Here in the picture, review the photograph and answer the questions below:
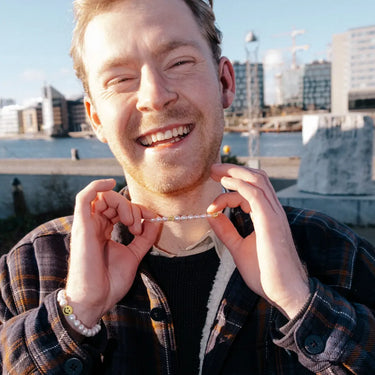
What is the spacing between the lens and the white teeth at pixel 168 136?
175 cm

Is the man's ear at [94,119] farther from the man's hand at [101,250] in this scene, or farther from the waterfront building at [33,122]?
the waterfront building at [33,122]

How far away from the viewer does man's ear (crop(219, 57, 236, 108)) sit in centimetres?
209

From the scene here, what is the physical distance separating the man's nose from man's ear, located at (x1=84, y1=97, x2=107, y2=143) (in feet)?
1.33

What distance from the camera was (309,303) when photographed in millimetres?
1438

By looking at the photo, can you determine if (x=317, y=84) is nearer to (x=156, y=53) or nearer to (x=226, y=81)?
(x=226, y=81)

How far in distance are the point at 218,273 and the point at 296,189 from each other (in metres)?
7.83

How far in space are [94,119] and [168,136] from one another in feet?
1.78

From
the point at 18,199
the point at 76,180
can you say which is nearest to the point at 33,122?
the point at 76,180

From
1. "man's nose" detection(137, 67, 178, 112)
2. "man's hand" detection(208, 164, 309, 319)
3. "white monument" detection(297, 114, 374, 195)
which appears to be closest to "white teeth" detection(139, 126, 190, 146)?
"man's nose" detection(137, 67, 178, 112)

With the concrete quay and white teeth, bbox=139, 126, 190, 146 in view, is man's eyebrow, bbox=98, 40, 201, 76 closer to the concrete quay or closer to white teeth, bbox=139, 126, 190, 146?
white teeth, bbox=139, 126, 190, 146

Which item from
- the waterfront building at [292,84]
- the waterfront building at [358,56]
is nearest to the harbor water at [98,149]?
the waterfront building at [292,84]

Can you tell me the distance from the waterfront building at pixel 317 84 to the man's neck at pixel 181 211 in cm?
15972

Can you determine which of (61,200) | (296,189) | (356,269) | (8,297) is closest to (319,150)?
(296,189)

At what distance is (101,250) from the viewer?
162 cm
